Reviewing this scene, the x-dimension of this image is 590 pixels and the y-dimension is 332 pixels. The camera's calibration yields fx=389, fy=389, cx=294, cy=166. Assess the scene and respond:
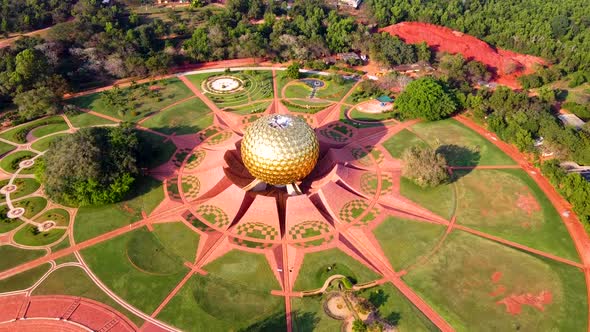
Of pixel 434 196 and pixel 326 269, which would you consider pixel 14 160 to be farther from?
pixel 434 196

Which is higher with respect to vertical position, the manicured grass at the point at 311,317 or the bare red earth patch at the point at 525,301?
the bare red earth patch at the point at 525,301

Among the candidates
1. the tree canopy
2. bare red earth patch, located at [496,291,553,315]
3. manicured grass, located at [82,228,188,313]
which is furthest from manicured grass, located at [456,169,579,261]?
the tree canopy

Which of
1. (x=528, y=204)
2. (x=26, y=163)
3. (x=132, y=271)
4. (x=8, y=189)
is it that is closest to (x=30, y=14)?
(x=26, y=163)

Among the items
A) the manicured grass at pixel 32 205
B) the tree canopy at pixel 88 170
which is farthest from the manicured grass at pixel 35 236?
the tree canopy at pixel 88 170

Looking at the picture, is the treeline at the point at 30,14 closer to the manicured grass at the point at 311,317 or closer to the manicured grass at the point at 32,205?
the manicured grass at the point at 32,205

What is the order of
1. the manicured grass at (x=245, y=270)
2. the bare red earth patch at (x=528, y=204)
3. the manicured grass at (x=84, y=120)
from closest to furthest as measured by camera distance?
the manicured grass at (x=245, y=270) < the bare red earth patch at (x=528, y=204) < the manicured grass at (x=84, y=120)

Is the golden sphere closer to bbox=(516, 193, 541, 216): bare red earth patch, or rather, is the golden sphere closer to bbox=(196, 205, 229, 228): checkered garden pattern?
bbox=(196, 205, 229, 228): checkered garden pattern
